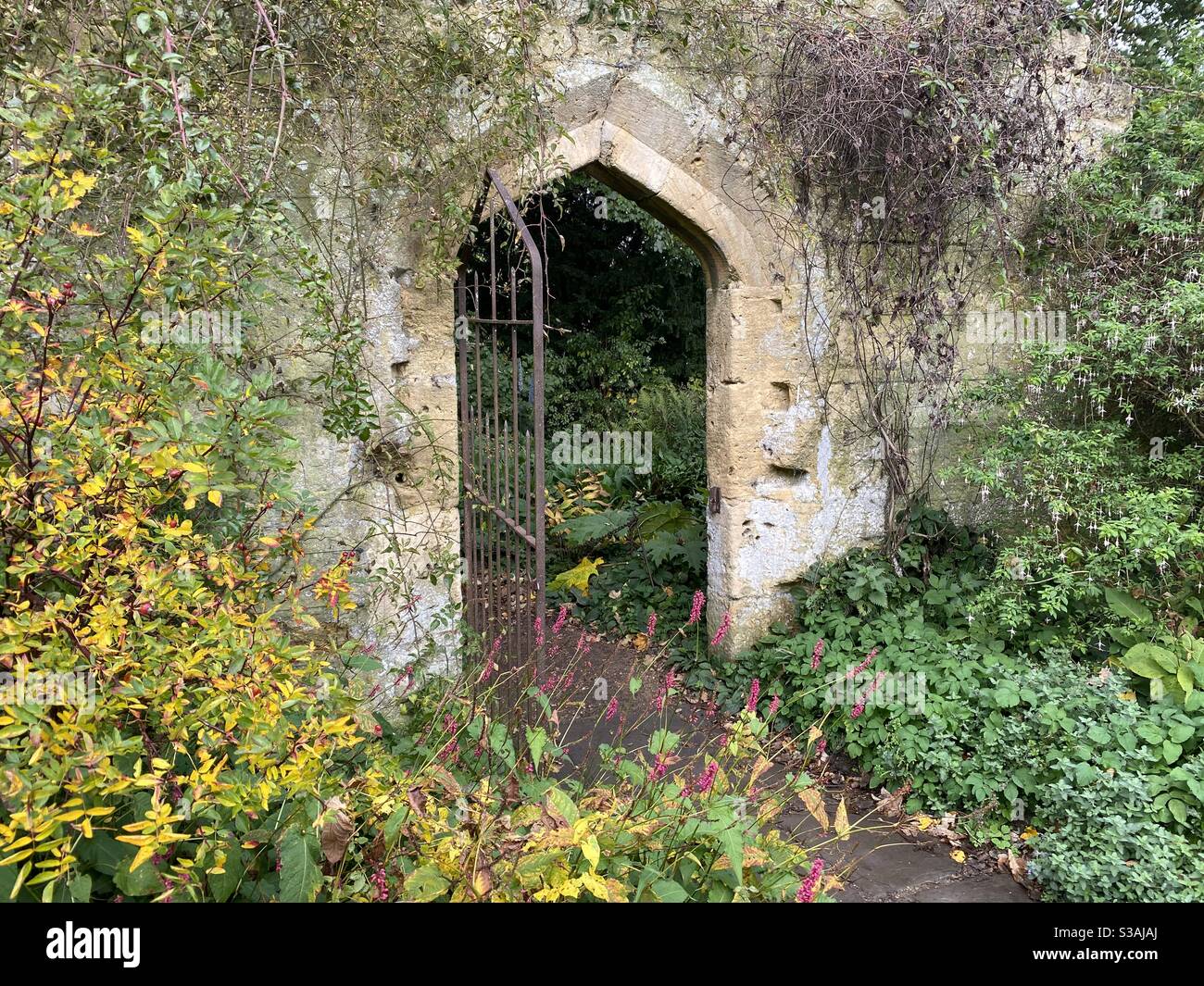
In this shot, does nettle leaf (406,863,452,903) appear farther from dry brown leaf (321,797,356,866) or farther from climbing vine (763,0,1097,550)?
climbing vine (763,0,1097,550)

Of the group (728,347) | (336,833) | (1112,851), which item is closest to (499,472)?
(728,347)

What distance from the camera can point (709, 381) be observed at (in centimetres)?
489

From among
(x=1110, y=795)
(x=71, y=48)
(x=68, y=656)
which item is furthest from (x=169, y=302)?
(x=1110, y=795)

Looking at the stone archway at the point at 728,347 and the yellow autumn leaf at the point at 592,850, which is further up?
the stone archway at the point at 728,347

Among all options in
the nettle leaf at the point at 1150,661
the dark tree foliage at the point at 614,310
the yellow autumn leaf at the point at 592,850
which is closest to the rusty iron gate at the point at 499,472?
the yellow autumn leaf at the point at 592,850

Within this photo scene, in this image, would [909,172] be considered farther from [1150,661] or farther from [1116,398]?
[1150,661]

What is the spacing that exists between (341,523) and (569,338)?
6.84 metres

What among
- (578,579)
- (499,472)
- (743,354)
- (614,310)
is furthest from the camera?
(614,310)

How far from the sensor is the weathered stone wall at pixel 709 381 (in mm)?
3621

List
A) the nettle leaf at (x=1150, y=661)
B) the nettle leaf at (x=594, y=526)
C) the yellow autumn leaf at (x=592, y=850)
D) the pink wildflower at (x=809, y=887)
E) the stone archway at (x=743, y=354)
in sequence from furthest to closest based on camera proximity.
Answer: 1. the nettle leaf at (x=594, y=526)
2. the stone archway at (x=743, y=354)
3. the nettle leaf at (x=1150, y=661)
4. the pink wildflower at (x=809, y=887)
5. the yellow autumn leaf at (x=592, y=850)

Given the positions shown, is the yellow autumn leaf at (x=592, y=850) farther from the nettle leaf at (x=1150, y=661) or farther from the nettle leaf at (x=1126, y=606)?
the nettle leaf at (x=1126, y=606)

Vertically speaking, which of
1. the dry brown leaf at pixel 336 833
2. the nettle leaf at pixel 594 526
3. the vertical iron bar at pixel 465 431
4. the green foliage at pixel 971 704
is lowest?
the green foliage at pixel 971 704

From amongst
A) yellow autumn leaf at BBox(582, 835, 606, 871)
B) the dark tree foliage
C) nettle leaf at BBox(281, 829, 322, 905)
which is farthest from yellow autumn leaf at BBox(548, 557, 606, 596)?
nettle leaf at BBox(281, 829, 322, 905)

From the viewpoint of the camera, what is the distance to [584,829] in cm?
186
